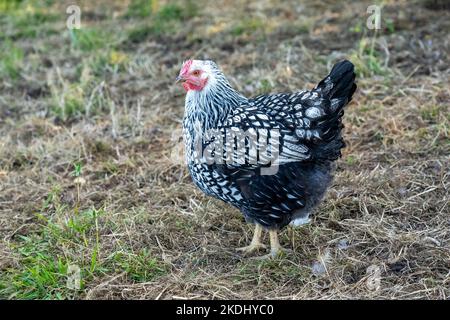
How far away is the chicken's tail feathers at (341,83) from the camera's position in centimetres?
406

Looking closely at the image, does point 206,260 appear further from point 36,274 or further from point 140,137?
point 140,137

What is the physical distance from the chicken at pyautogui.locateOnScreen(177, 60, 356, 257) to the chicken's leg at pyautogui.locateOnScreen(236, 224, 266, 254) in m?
0.18

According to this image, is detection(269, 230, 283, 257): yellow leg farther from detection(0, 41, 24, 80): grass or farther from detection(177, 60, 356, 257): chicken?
detection(0, 41, 24, 80): grass

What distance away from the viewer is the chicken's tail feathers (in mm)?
4059

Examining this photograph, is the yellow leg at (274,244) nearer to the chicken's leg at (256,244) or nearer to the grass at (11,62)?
the chicken's leg at (256,244)

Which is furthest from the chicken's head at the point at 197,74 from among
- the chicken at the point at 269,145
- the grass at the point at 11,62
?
the grass at the point at 11,62

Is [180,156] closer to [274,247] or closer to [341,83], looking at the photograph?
[274,247]

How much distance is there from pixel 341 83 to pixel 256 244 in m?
1.28

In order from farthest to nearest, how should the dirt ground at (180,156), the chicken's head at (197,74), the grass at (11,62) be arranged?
the grass at (11,62), the chicken's head at (197,74), the dirt ground at (180,156)

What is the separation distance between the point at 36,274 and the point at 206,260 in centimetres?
112

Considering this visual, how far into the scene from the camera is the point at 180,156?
5.66 m

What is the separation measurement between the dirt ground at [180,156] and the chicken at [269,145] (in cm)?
44

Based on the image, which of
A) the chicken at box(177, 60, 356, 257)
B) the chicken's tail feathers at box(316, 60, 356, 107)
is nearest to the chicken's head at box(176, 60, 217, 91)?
the chicken at box(177, 60, 356, 257)
